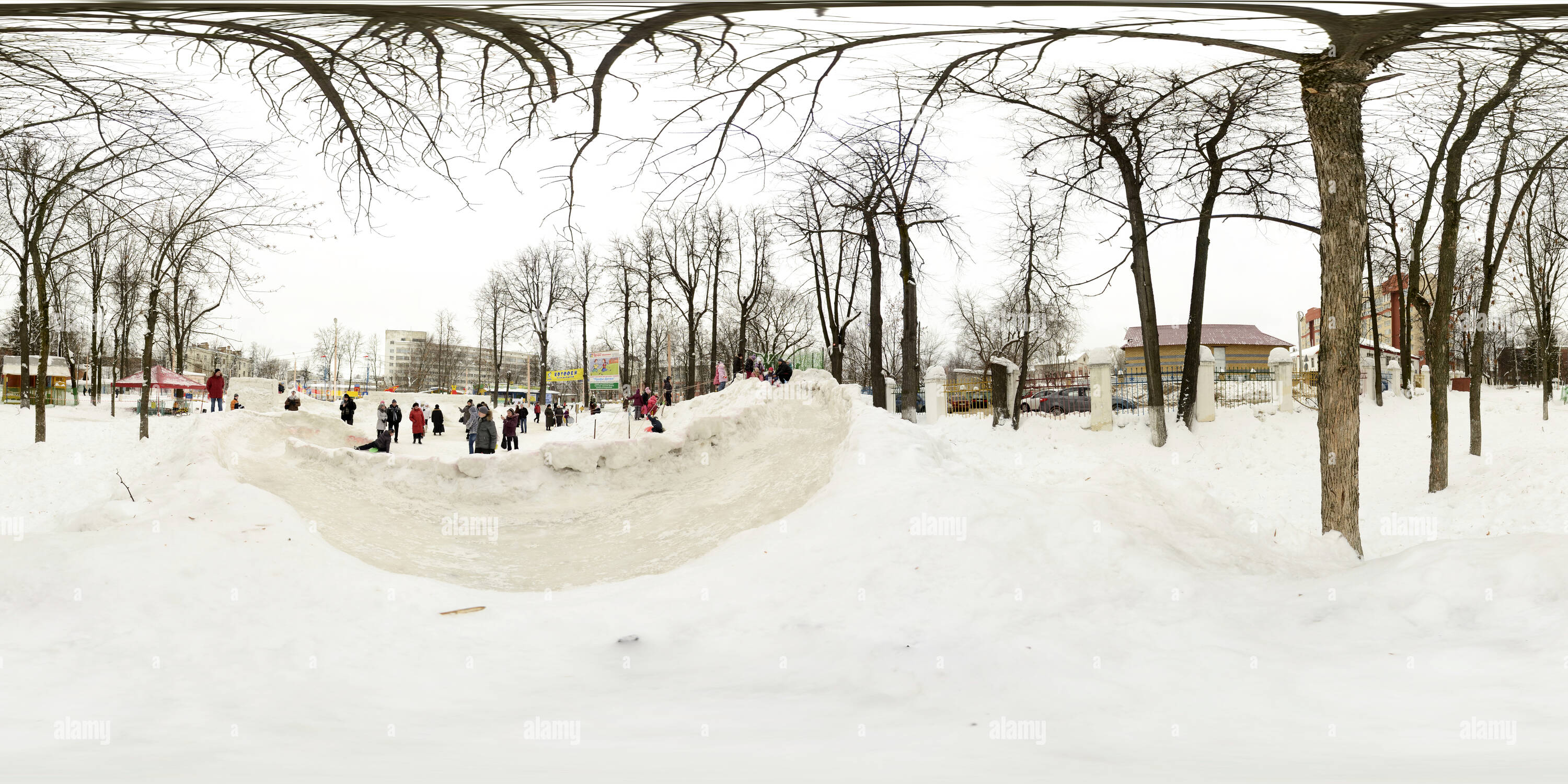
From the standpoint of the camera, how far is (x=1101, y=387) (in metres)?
22.9

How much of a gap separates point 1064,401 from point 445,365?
5690 cm

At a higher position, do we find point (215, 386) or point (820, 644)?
point (215, 386)

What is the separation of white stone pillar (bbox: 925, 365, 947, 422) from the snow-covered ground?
1731 centimetres

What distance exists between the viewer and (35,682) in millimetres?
4664

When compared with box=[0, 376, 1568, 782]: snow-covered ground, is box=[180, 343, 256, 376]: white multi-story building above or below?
above

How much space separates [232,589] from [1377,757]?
7.39m

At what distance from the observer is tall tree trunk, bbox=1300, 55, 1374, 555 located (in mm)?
7707

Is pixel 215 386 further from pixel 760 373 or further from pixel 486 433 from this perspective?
pixel 760 373

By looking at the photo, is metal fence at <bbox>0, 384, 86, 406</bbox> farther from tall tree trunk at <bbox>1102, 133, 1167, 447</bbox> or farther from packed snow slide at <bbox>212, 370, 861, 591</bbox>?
tall tree trunk at <bbox>1102, 133, 1167, 447</bbox>

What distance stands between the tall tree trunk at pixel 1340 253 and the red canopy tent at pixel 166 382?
3930 centimetres

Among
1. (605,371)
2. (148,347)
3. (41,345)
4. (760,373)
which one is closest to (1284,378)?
(760,373)

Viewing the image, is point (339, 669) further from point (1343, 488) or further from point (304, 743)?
point (1343, 488)

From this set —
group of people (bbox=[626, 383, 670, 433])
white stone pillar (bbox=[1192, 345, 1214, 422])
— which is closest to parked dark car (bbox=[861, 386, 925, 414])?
group of people (bbox=[626, 383, 670, 433])

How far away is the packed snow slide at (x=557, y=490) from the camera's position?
→ 9555 mm
